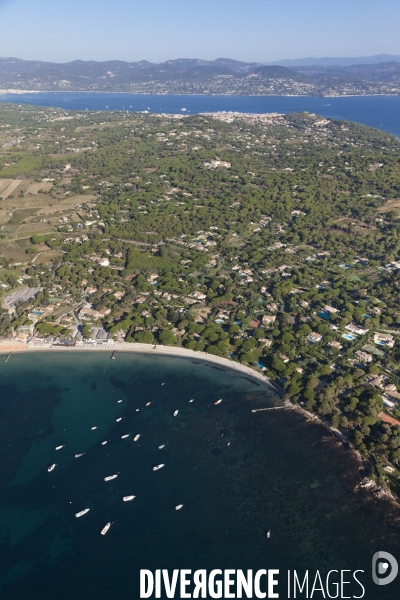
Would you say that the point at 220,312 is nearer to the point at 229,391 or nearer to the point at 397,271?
the point at 229,391

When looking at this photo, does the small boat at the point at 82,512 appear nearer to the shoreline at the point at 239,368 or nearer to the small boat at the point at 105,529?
the small boat at the point at 105,529

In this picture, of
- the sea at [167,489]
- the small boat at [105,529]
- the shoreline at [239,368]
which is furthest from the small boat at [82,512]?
the shoreline at [239,368]

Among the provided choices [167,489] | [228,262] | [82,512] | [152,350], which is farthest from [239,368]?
[228,262]

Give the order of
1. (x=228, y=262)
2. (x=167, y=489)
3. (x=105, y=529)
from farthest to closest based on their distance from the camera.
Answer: (x=228, y=262), (x=167, y=489), (x=105, y=529)

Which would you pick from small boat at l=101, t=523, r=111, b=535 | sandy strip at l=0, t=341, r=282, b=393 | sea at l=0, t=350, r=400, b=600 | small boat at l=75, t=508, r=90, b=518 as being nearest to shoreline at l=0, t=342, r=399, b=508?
sandy strip at l=0, t=341, r=282, b=393

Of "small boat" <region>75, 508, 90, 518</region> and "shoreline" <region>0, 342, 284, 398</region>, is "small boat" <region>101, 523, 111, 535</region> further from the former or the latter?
"shoreline" <region>0, 342, 284, 398</region>

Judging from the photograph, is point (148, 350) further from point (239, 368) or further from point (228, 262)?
point (228, 262)

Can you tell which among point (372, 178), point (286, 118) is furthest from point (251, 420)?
point (286, 118)
